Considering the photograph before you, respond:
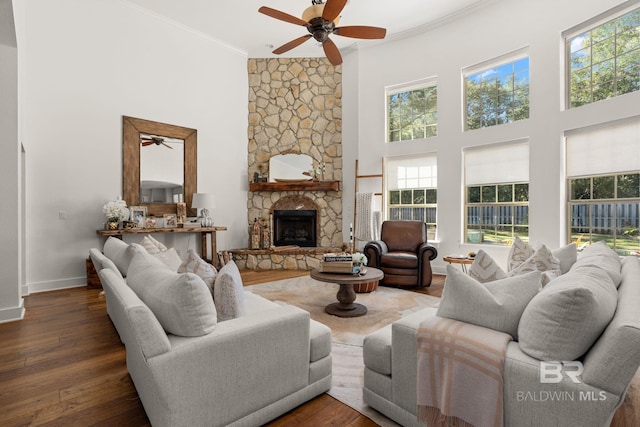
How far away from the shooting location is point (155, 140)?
17.9 ft

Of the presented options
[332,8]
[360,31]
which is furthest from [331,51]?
[332,8]

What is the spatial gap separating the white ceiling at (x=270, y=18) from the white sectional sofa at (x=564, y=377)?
5.18 m

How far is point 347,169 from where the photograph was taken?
6.64 metres

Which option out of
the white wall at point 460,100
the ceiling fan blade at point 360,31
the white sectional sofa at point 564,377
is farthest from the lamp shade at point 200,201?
A: the white sectional sofa at point 564,377

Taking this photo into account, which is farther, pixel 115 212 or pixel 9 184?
pixel 115 212

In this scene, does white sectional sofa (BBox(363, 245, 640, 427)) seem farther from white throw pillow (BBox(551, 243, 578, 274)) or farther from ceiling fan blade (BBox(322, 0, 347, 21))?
ceiling fan blade (BBox(322, 0, 347, 21))

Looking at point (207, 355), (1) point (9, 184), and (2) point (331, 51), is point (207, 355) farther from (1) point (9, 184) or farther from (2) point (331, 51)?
(2) point (331, 51)

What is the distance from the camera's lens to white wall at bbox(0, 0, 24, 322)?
3170 millimetres

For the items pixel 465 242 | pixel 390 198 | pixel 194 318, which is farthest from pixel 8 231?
pixel 465 242

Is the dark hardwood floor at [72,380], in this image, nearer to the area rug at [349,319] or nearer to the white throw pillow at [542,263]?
the area rug at [349,319]

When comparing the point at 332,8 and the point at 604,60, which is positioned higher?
the point at 332,8

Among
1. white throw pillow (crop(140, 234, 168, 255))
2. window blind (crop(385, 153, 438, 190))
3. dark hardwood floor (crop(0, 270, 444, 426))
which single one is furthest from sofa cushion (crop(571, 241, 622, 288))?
window blind (crop(385, 153, 438, 190))

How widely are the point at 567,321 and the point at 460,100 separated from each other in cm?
517

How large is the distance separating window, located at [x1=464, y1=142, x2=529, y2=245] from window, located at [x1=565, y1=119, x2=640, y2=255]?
1.92ft
